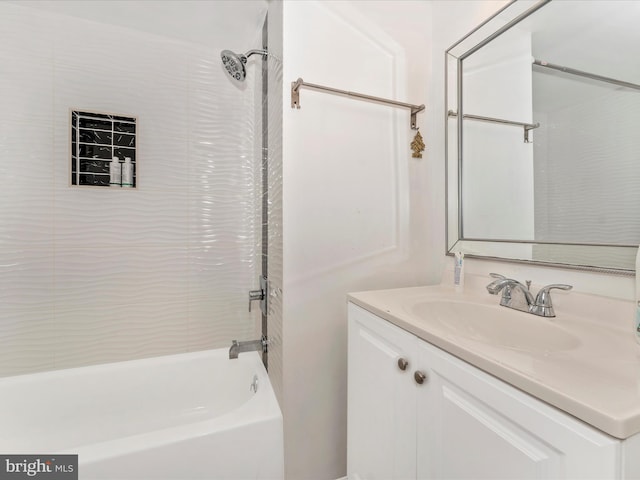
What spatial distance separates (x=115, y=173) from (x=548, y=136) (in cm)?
192

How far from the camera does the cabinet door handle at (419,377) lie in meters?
0.75

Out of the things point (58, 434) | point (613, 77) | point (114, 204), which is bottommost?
point (58, 434)

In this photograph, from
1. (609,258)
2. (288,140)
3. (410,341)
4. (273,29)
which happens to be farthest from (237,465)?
(273,29)

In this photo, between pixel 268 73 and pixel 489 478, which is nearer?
pixel 489 478

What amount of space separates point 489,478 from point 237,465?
2.66 feet

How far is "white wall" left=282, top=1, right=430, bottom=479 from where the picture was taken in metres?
1.23

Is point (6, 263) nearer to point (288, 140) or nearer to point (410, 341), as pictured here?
point (288, 140)

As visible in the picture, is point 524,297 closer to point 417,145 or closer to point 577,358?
point 577,358

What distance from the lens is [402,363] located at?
828mm

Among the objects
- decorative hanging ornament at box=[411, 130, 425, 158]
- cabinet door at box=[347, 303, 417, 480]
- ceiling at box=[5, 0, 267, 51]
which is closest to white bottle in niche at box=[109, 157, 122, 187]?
ceiling at box=[5, 0, 267, 51]

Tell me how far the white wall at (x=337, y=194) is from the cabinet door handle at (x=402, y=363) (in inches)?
19.3

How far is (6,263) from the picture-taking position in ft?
4.78

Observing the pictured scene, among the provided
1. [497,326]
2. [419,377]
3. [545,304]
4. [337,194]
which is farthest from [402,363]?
[337,194]

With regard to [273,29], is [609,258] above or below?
below
